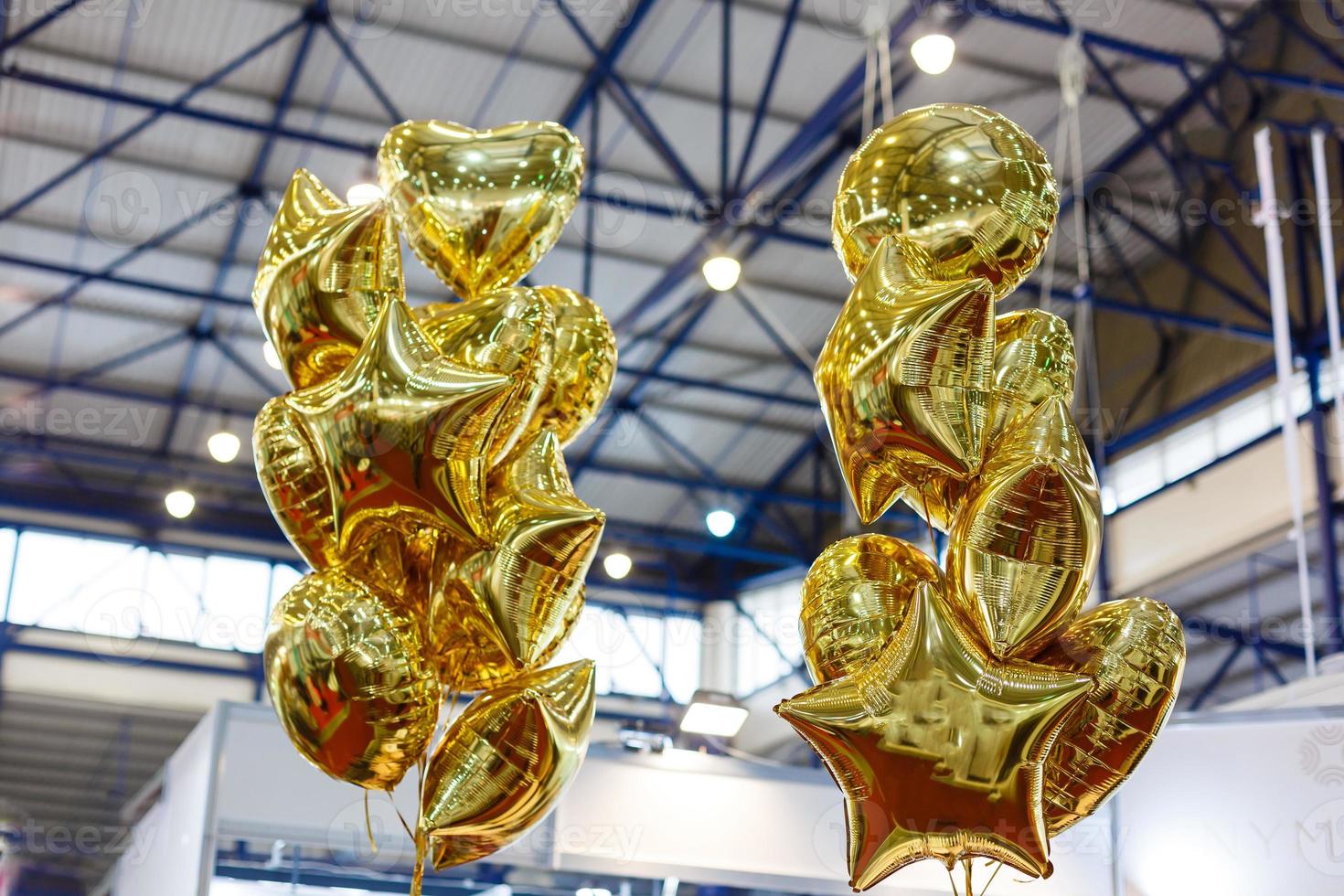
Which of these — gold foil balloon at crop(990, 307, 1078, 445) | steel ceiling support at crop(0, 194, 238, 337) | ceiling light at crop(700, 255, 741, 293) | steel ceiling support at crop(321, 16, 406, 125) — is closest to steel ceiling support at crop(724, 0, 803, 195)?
ceiling light at crop(700, 255, 741, 293)

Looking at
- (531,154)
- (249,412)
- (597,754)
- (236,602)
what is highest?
(249,412)

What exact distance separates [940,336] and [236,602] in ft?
41.5

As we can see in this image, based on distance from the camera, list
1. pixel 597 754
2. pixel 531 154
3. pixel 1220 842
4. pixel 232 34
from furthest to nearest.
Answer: pixel 232 34
pixel 597 754
pixel 1220 842
pixel 531 154

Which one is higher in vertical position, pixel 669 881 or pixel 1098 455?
pixel 1098 455

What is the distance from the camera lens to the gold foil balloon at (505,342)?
6.98 ft

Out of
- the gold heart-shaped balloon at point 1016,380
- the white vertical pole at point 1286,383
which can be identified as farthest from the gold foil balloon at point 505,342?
the white vertical pole at point 1286,383

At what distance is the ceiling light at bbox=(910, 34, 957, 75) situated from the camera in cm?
612

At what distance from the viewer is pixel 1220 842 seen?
3854mm

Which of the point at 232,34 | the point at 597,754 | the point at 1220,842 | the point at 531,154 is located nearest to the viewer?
the point at 531,154

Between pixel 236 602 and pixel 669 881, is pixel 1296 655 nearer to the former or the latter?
pixel 669 881

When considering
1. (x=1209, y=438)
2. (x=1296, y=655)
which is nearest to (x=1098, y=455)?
(x=1209, y=438)

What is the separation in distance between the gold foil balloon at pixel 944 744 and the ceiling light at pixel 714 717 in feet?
14.8

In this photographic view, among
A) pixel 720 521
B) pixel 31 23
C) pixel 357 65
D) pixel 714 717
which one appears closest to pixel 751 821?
pixel 714 717

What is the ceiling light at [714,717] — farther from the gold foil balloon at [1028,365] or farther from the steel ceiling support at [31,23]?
the steel ceiling support at [31,23]
